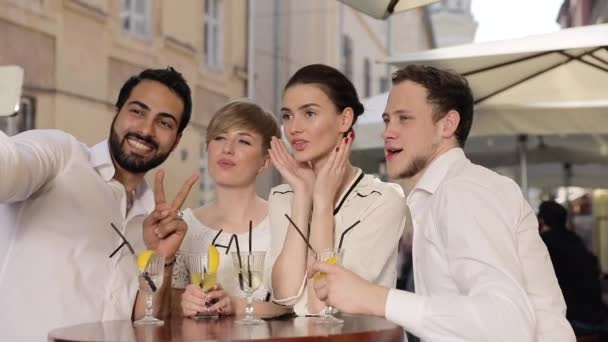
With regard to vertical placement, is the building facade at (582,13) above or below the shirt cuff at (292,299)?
above

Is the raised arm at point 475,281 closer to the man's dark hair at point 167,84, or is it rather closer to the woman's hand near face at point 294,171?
the woman's hand near face at point 294,171

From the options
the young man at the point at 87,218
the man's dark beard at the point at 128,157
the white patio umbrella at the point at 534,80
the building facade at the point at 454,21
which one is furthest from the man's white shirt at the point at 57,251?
the building facade at the point at 454,21

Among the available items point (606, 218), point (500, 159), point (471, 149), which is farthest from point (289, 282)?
point (606, 218)

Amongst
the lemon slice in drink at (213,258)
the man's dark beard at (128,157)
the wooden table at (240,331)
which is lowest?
the wooden table at (240,331)

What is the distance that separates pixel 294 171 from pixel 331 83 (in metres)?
0.30

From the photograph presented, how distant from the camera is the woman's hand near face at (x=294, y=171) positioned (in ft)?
9.73

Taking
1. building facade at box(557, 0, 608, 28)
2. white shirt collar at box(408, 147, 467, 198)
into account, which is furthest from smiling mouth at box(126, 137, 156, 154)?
building facade at box(557, 0, 608, 28)

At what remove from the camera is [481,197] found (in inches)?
83.8

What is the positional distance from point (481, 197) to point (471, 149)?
5.85m

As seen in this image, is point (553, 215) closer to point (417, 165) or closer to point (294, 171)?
point (294, 171)

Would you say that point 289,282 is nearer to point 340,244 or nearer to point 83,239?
point 340,244

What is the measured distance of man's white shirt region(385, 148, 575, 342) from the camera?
2006 millimetres

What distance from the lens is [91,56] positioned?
646 centimetres

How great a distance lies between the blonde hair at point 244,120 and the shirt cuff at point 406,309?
63.6 inches
